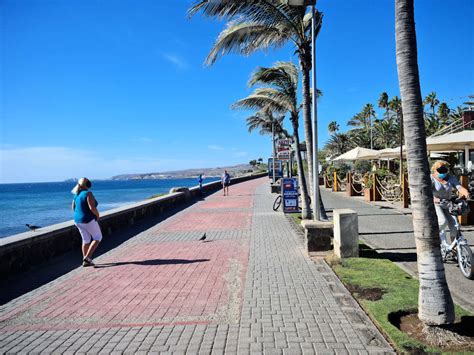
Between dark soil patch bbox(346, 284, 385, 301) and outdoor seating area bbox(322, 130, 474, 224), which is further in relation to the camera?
outdoor seating area bbox(322, 130, 474, 224)

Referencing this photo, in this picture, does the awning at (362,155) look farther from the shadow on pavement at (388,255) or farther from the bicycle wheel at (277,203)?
the shadow on pavement at (388,255)

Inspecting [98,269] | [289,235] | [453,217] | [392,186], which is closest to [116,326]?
[98,269]

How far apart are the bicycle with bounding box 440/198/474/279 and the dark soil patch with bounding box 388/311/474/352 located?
64.5 inches

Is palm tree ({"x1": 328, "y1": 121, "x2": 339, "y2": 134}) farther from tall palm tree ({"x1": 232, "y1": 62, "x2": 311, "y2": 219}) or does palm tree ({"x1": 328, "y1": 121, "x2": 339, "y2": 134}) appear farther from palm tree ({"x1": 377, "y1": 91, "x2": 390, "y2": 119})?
tall palm tree ({"x1": 232, "y1": 62, "x2": 311, "y2": 219})

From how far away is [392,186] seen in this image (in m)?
16.3

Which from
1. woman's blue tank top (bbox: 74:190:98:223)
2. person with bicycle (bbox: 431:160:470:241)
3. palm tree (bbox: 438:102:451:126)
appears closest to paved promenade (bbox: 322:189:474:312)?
person with bicycle (bbox: 431:160:470:241)

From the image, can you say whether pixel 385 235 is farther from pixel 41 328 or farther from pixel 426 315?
pixel 41 328

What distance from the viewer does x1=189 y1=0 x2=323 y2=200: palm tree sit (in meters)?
8.62

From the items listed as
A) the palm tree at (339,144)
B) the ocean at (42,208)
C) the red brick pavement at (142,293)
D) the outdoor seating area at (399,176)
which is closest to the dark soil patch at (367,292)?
the red brick pavement at (142,293)

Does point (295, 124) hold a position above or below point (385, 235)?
above

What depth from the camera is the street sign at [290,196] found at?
45.1ft

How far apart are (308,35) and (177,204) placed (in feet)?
39.2

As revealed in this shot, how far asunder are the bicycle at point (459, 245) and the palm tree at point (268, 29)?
4637mm

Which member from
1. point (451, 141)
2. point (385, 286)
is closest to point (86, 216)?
point (385, 286)
